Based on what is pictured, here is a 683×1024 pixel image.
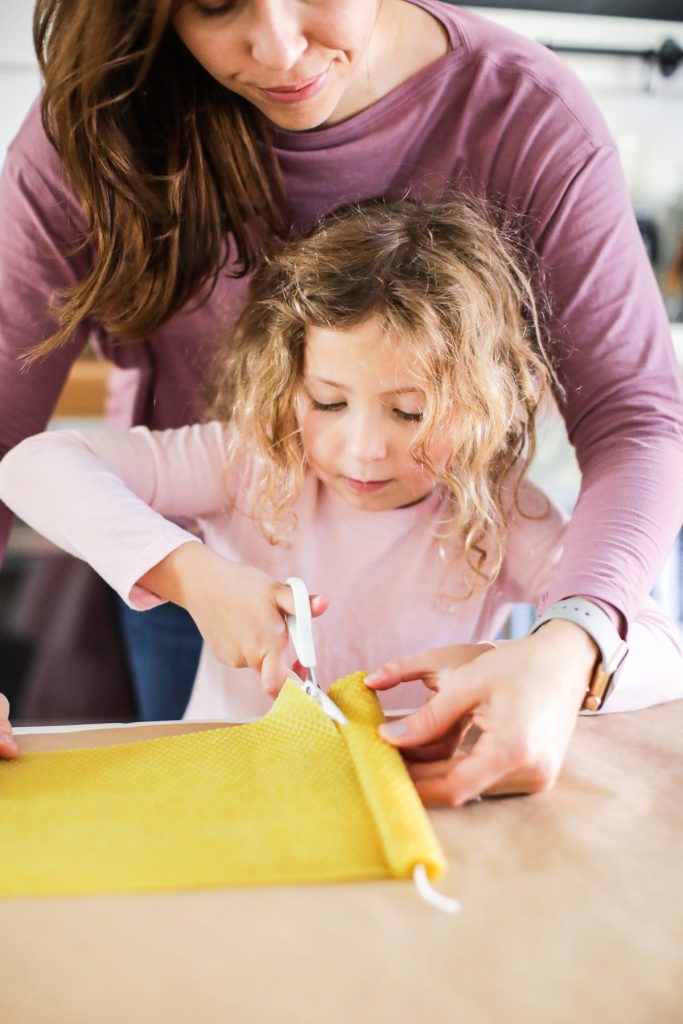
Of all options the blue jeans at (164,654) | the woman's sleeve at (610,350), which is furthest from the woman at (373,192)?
the blue jeans at (164,654)

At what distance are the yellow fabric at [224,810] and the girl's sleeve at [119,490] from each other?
0.53 ft

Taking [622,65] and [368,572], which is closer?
[368,572]

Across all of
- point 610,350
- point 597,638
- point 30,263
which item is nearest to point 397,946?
point 597,638

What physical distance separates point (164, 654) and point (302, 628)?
1.64ft

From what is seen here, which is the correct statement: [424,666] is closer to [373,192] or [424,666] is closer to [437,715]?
[437,715]

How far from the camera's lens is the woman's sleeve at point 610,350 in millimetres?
741

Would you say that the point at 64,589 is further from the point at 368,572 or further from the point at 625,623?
the point at 625,623

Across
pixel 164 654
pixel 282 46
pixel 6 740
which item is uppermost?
pixel 282 46

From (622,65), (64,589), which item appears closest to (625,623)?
(622,65)

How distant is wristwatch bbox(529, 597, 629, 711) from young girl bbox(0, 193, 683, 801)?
13 millimetres

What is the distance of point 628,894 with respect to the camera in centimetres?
50

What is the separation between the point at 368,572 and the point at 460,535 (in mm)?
94

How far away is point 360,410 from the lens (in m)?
0.75

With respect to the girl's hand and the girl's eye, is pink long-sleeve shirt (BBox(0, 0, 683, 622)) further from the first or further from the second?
the girl's hand
